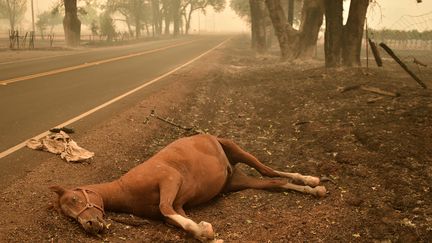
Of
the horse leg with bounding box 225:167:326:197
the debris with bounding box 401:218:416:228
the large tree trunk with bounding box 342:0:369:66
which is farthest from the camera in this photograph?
the large tree trunk with bounding box 342:0:369:66

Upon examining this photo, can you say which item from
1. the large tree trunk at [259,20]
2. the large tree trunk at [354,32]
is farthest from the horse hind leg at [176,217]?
the large tree trunk at [259,20]

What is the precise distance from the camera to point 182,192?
5629mm

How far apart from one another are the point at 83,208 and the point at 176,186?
1076mm

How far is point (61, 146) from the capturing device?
7.97m

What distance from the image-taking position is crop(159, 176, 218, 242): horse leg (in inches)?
196

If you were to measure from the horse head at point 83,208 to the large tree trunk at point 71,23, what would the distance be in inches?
1401

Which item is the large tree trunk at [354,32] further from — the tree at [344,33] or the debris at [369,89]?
the debris at [369,89]

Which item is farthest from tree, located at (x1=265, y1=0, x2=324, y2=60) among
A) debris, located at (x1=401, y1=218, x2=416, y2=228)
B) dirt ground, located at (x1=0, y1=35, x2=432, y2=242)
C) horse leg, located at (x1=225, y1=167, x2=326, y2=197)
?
debris, located at (x1=401, y1=218, x2=416, y2=228)

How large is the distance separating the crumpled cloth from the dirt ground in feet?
0.73

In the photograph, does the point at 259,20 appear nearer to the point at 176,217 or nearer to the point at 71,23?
the point at 71,23

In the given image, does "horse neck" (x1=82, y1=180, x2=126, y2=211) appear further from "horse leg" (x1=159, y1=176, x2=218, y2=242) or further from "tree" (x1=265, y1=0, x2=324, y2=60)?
"tree" (x1=265, y1=0, x2=324, y2=60)

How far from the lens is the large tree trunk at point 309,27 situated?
72.5 feet

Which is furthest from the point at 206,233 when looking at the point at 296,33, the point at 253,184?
the point at 296,33

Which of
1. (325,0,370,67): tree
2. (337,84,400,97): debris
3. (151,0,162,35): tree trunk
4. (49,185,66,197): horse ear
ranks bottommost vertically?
(49,185,66,197): horse ear
